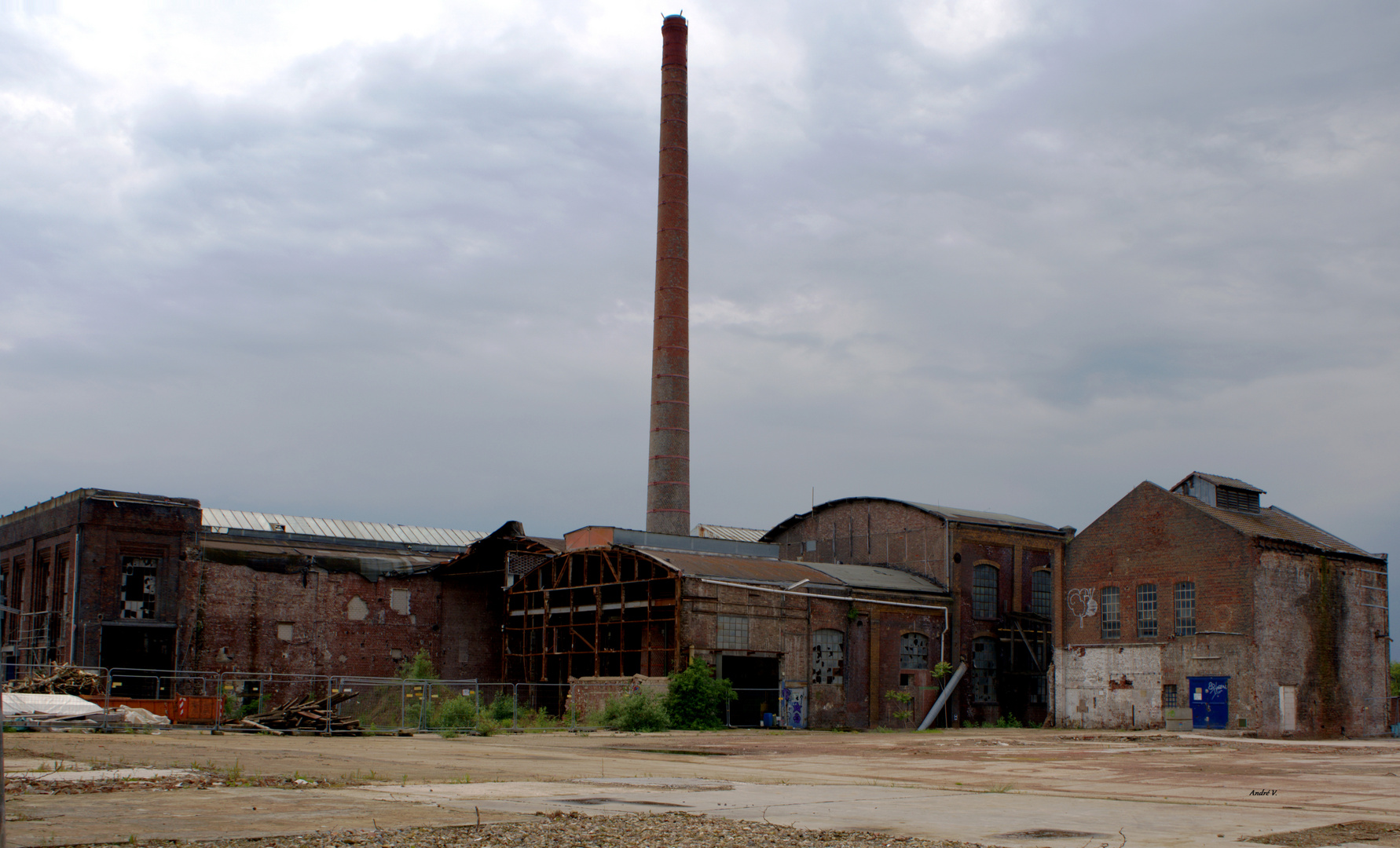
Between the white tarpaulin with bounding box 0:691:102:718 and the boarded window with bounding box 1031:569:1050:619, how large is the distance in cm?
3261

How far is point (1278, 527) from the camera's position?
3681 cm

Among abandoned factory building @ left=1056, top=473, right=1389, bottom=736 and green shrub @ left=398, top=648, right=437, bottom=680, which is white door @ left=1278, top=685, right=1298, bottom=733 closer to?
abandoned factory building @ left=1056, top=473, right=1389, bottom=736

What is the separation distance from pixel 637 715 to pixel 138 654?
57.3 ft

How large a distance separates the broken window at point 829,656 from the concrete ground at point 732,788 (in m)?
12.7

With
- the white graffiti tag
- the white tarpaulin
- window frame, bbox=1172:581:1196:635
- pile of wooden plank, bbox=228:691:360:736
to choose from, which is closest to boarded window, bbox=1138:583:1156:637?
window frame, bbox=1172:581:1196:635

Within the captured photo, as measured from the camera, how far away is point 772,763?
1803cm

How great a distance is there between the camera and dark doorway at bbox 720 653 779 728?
3572cm

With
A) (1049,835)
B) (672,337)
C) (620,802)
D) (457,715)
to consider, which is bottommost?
(457,715)

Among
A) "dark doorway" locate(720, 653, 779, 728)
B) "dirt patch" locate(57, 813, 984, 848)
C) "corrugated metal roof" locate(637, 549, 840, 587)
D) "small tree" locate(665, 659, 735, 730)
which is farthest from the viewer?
"corrugated metal roof" locate(637, 549, 840, 587)

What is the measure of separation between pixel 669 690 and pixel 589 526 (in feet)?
30.2

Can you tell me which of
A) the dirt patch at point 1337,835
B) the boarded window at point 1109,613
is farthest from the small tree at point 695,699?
the dirt patch at point 1337,835

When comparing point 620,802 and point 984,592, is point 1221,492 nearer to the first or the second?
point 984,592

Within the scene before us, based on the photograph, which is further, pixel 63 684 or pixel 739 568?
pixel 739 568

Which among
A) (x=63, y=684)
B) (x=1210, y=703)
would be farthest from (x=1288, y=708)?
(x=63, y=684)
